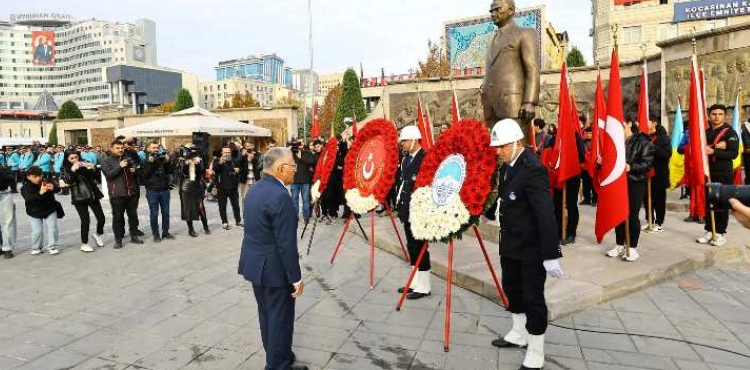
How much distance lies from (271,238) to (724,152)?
293 inches

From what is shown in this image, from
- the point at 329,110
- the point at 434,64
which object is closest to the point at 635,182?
the point at 434,64

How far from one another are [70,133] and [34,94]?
142m

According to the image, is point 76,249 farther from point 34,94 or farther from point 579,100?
point 34,94

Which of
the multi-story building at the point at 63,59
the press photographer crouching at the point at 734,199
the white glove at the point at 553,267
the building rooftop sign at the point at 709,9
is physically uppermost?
the multi-story building at the point at 63,59

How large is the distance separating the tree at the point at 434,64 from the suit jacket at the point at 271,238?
1608 inches

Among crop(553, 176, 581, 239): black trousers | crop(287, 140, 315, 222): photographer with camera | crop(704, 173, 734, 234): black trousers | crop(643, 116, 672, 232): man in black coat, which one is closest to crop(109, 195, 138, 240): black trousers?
crop(287, 140, 315, 222): photographer with camera

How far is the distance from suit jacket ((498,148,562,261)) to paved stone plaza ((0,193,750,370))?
985 mm

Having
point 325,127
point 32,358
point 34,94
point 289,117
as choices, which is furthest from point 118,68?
point 32,358

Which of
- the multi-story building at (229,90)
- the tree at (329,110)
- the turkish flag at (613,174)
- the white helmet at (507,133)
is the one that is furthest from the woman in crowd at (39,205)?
the multi-story building at (229,90)

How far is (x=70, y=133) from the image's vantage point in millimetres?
38906

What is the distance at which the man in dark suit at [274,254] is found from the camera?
134 inches

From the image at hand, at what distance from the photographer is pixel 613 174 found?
595 cm

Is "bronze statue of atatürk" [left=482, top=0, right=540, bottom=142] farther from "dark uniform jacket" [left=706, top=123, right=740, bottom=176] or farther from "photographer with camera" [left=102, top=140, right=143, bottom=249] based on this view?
"photographer with camera" [left=102, top=140, right=143, bottom=249]

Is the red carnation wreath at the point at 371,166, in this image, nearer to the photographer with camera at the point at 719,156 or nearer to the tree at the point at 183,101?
the photographer with camera at the point at 719,156
